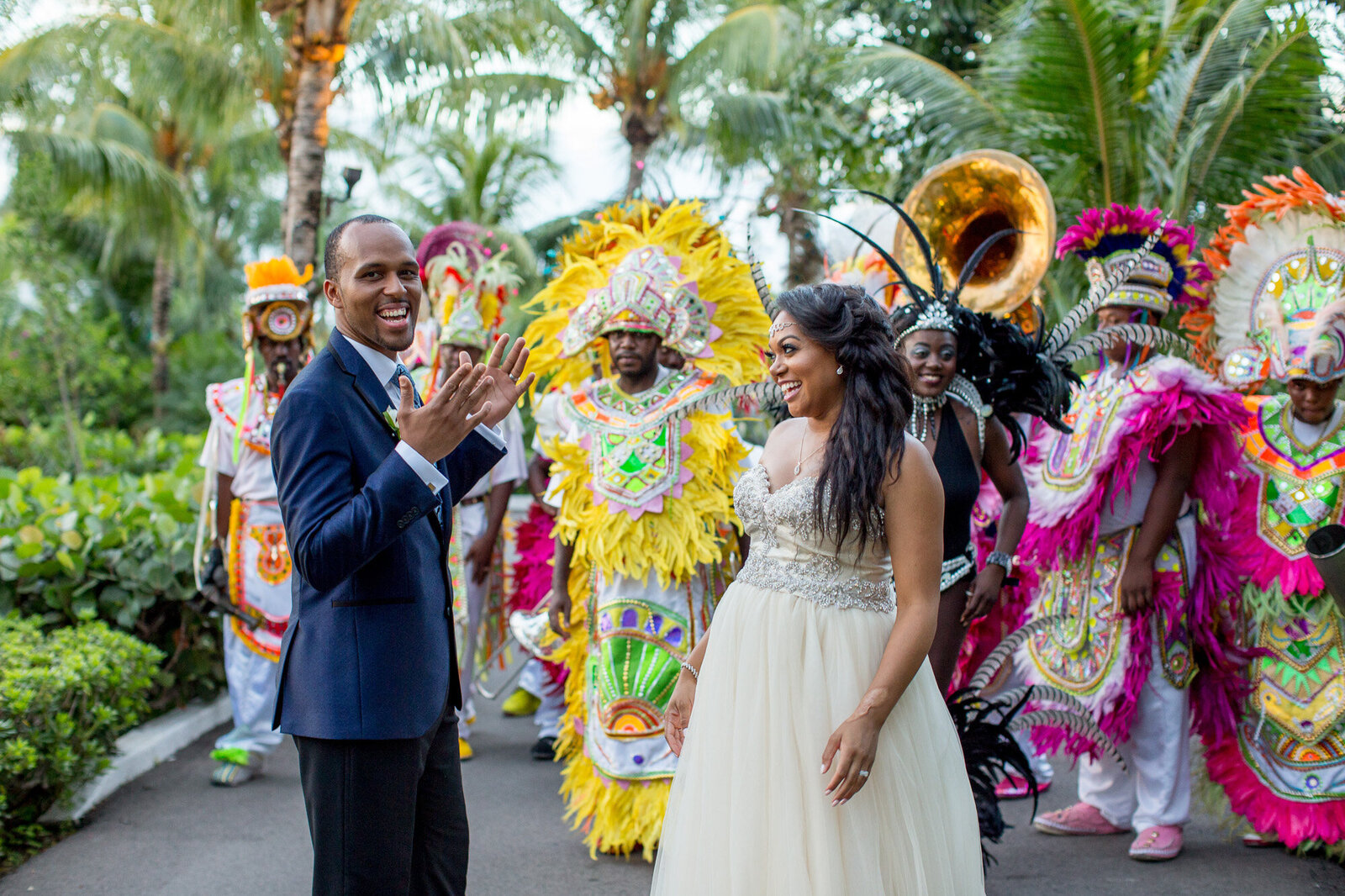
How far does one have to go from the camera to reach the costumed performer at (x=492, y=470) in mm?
6059

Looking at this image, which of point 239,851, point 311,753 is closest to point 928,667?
point 311,753

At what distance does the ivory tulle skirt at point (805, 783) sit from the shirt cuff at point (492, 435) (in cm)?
72

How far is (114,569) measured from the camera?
5.98m

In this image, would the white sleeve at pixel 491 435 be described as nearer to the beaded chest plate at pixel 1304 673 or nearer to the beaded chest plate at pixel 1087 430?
the beaded chest plate at pixel 1087 430

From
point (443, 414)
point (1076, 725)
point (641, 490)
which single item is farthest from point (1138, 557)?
point (443, 414)

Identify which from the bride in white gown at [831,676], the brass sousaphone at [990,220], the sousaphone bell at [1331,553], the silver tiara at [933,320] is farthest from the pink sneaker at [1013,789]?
the bride in white gown at [831,676]

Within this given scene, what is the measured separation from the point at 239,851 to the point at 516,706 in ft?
9.08

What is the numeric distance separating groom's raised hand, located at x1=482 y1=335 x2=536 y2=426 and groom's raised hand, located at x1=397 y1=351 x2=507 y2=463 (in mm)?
56

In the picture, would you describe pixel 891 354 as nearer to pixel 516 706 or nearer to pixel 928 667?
pixel 928 667

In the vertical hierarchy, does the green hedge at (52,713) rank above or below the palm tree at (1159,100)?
below

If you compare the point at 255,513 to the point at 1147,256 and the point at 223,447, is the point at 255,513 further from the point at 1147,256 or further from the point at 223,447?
the point at 1147,256

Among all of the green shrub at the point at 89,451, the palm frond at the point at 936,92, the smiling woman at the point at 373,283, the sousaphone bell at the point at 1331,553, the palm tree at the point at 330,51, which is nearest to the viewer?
the smiling woman at the point at 373,283

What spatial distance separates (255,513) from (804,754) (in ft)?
12.7

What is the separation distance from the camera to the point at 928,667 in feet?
9.10
